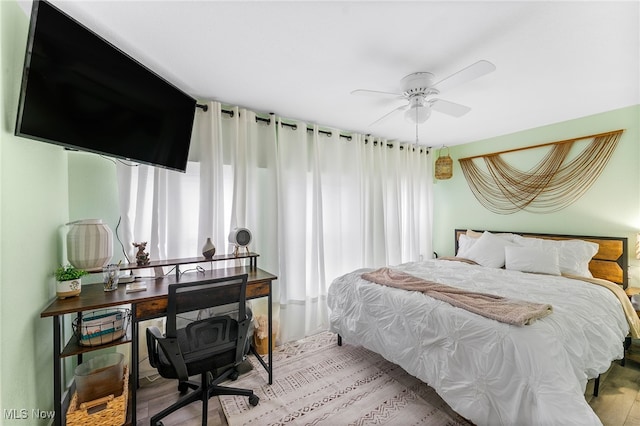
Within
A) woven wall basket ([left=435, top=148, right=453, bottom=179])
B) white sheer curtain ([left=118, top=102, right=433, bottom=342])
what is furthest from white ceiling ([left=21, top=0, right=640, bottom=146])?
woven wall basket ([left=435, top=148, right=453, bottom=179])

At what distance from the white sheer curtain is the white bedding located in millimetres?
829

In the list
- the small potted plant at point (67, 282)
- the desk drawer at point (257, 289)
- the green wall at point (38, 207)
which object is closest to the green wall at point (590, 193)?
the green wall at point (38, 207)

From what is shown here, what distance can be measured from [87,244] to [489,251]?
4.04 meters

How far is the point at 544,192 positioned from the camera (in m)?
3.42

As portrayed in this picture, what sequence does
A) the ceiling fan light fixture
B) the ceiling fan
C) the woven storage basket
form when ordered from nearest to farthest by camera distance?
the woven storage basket < the ceiling fan < the ceiling fan light fixture

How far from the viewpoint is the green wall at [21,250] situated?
3.93 feet

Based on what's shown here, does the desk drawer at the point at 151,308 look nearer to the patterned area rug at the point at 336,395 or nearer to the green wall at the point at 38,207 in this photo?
the green wall at the point at 38,207

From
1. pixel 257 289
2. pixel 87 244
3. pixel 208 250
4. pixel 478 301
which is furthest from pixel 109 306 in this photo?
pixel 478 301

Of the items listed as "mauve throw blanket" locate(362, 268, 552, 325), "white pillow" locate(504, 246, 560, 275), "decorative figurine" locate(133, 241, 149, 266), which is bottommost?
"mauve throw blanket" locate(362, 268, 552, 325)

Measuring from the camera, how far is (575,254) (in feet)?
9.36

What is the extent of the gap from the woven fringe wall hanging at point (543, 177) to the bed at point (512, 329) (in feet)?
1.77

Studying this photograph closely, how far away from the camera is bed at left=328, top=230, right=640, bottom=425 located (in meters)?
1.42

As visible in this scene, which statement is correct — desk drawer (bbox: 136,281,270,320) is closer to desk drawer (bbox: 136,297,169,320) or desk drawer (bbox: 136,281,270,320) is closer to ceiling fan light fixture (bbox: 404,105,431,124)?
desk drawer (bbox: 136,297,169,320)

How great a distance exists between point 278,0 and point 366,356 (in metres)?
2.97
